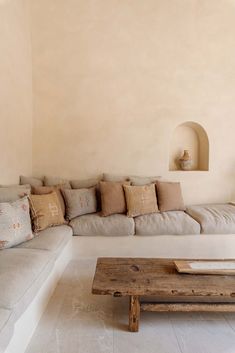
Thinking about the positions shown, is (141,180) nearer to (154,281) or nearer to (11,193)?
(11,193)

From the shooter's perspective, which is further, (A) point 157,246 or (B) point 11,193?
(A) point 157,246

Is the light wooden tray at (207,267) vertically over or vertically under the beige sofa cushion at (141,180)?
under

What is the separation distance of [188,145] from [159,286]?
9.12 feet

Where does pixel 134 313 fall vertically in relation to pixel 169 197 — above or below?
below

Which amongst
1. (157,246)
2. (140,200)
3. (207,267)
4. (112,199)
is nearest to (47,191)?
(112,199)

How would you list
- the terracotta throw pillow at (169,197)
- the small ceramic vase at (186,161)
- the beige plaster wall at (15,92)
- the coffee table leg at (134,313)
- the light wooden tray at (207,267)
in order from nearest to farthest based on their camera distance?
1. the coffee table leg at (134,313)
2. the light wooden tray at (207,267)
3. the beige plaster wall at (15,92)
4. the terracotta throw pillow at (169,197)
5. the small ceramic vase at (186,161)

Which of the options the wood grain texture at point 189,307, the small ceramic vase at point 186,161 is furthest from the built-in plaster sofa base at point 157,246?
the small ceramic vase at point 186,161

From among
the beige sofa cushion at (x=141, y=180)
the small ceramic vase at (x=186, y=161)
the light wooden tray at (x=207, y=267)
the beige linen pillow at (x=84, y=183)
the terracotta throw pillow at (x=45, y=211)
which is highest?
the small ceramic vase at (x=186, y=161)

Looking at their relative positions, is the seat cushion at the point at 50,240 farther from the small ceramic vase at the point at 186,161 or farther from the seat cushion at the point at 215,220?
the small ceramic vase at the point at 186,161

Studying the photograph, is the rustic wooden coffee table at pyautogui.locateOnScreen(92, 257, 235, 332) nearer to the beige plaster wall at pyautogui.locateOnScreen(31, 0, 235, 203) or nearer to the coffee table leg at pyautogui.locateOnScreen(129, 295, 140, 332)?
the coffee table leg at pyautogui.locateOnScreen(129, 295, 140, 332)

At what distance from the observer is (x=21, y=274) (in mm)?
1603

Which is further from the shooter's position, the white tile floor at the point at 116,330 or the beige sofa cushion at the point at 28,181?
the beige sofa cushion at the point at 28,181

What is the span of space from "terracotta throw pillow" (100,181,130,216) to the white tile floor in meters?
1.12

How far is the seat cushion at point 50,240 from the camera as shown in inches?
85.1
